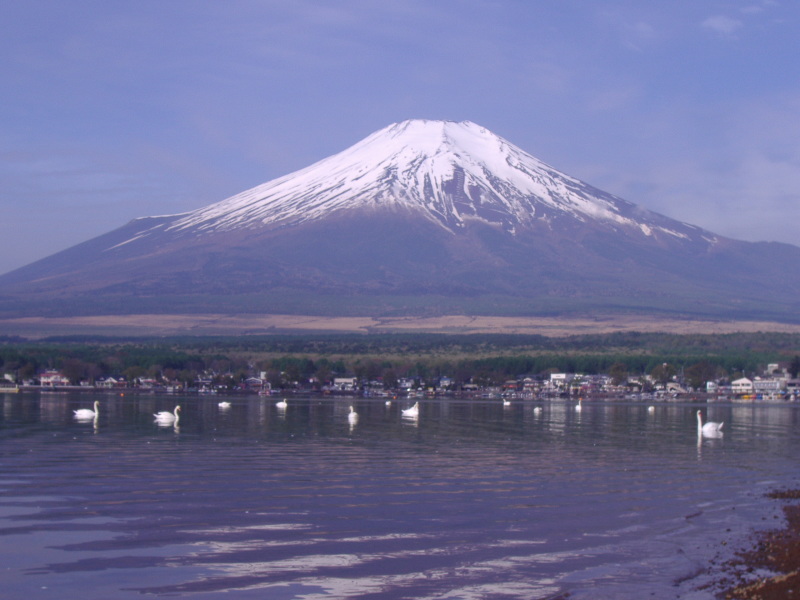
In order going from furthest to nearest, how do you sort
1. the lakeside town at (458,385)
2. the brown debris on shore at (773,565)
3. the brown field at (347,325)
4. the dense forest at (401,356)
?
the brown field at (347,325) → the dense forest at (401,356) → the lakeside town at (458,385) → the brown debris on shore at (773,565)

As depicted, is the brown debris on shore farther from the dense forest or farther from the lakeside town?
the dense forest

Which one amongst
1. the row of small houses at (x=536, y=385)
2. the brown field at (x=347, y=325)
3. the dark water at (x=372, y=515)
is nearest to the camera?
the dark water at (x=372, y=515)

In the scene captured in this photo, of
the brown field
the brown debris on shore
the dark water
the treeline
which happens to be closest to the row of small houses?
the treeline

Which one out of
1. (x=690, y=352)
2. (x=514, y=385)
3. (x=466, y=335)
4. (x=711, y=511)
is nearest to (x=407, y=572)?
(x=711, y=511)

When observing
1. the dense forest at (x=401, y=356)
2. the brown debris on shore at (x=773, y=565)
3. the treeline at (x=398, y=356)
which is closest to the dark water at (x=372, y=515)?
the brown debris on shore at (x=773, y=565)

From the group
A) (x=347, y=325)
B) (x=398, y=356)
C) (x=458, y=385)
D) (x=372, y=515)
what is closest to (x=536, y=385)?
(x=458, y=385)

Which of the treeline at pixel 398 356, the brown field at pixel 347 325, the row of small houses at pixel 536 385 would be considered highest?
the brown field at pixel 347 325

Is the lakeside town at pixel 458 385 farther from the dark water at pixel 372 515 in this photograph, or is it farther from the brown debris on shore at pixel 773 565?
the brown debris on shore at pixel 773 565

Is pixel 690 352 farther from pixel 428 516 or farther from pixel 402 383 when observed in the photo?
pixel 428 516
